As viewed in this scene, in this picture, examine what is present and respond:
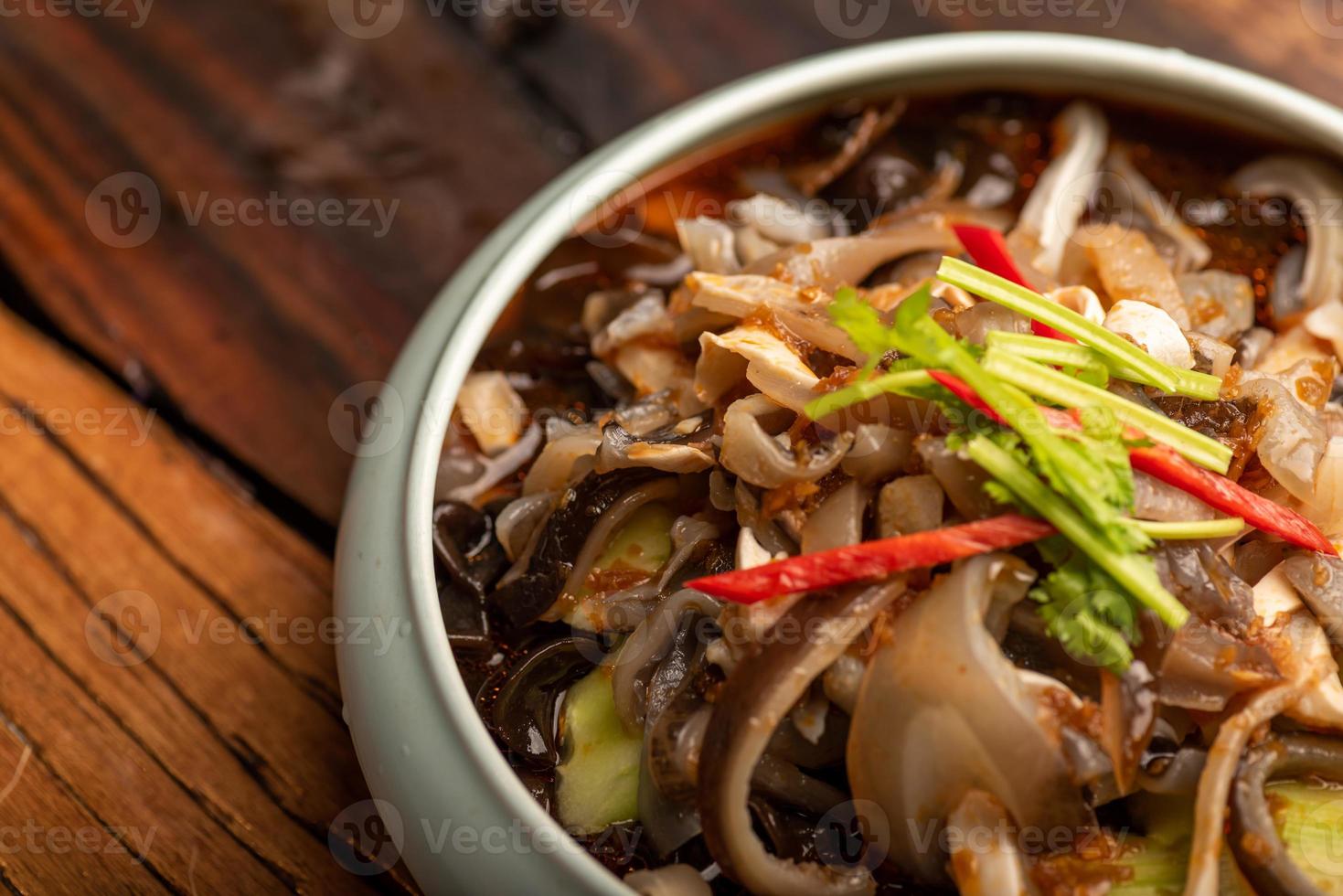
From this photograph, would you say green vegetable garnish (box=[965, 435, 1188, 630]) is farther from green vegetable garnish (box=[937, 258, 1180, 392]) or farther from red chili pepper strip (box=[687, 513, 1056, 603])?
green vegetable garnish (box=[937, 258, 1180, 392])

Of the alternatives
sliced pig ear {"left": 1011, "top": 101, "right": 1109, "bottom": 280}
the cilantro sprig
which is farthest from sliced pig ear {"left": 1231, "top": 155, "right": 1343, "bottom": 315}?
the cilantro sprig

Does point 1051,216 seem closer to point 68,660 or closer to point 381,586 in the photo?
point 381,586

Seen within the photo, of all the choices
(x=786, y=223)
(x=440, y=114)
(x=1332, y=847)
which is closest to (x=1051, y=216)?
(x=786, y=223)

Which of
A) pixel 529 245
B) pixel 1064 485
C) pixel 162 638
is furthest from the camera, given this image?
pixel 162 638

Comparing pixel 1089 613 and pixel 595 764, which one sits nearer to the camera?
pixel 1089 613

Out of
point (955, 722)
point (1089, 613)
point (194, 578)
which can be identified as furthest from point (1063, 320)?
point (194, 578)

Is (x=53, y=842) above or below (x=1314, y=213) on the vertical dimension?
below

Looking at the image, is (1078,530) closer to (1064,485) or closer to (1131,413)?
(1064,485)
